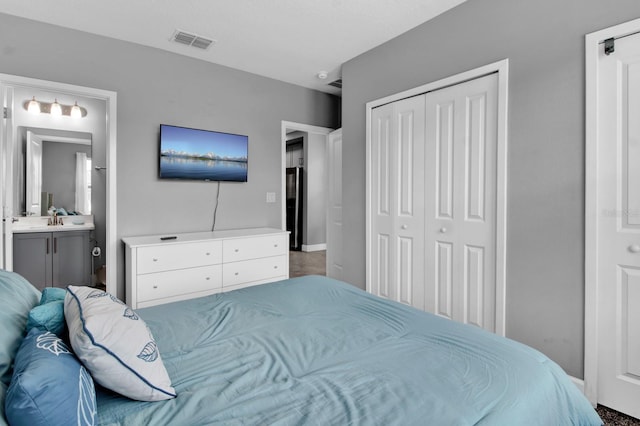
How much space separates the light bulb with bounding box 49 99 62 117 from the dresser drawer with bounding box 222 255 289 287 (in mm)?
3055

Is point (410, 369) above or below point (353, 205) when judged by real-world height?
below

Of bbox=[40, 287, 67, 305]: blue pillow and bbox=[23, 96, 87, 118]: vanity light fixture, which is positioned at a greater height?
bbox=[23, 96, 87, 118]: vanity light fixture

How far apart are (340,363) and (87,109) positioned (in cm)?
482

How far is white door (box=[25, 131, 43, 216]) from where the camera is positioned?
4.12 meters

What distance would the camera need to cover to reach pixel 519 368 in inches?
44.8

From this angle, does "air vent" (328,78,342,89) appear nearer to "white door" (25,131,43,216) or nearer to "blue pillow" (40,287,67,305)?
"blue pillow" (40,287,67,305)

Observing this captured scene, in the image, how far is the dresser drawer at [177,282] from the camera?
9.43 ft

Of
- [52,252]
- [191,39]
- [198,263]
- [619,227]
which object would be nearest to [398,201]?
[619,227]

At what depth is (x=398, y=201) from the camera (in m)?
3.10

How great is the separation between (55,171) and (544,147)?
17.7ft

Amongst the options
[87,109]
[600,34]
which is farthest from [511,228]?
[87,109]

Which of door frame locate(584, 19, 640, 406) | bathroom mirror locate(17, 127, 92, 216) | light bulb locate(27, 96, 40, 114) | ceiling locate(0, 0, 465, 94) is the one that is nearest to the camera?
door frame locate(584, 19, 640, 406)

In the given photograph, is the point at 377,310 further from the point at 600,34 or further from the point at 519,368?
the point at 600,34

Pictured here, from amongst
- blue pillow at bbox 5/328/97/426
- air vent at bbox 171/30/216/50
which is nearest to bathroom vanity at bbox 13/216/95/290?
air vent at bbox 171/30/216/50
